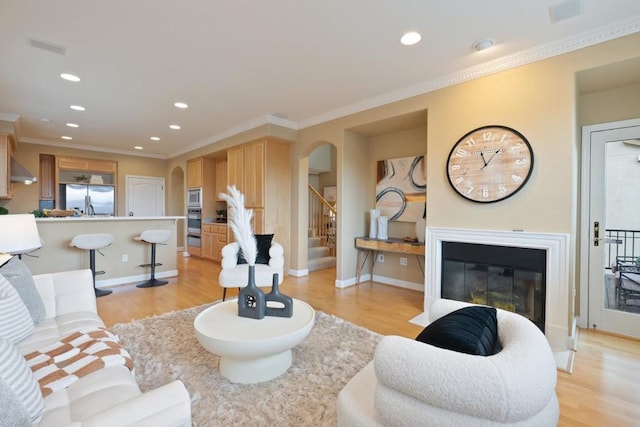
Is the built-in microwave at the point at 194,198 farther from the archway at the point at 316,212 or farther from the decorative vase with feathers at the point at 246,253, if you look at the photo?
the decorative vase with feathers at the point at 246,253

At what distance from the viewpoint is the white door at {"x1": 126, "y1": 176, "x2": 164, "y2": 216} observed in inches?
303

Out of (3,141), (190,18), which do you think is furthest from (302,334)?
(3,141)

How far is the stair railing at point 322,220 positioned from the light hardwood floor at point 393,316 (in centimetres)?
100

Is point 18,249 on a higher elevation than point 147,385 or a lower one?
higher

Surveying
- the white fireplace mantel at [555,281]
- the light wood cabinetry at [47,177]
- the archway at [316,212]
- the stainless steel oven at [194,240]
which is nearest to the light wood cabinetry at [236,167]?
the archway at [316,212]

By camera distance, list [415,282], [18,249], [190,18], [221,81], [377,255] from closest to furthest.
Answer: [18,249]
[190,18]
[221,81]
[415,282]
[377,255]

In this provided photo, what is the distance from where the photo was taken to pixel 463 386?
32.8 inches

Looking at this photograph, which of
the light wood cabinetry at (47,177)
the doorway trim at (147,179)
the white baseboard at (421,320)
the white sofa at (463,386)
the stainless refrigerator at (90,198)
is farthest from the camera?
the doorway trim at (147,179)

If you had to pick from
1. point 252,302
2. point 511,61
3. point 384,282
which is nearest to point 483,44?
point 511,61

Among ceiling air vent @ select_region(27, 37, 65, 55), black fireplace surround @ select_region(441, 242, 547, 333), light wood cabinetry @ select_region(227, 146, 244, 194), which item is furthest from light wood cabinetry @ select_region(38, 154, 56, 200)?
black fireplace surround @ select_region(441, 242, 547, 333)

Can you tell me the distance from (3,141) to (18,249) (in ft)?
13.8

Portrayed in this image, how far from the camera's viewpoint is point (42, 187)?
21.9 ft

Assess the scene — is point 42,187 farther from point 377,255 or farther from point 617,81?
point 617,81

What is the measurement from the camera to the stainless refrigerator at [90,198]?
6859 mm
